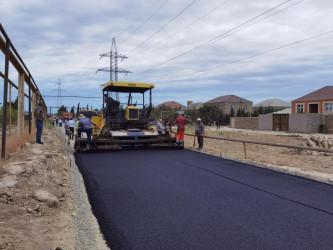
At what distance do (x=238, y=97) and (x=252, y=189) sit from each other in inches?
3023

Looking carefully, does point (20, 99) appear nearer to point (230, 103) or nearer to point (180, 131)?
point (180, 131)

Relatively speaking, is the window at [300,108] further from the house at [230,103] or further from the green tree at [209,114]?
the house at [230,103]

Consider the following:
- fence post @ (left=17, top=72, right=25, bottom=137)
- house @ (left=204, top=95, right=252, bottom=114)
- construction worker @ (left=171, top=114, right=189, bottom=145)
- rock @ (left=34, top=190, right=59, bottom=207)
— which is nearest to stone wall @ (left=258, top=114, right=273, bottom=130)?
house @ (left=204, top=95, right=252, bottom=114)

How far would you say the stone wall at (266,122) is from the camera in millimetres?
44781

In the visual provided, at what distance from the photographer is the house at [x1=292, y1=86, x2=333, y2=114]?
1815 inches

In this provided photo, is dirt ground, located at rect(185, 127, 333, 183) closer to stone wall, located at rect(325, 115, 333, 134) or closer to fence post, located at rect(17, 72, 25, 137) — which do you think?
fence post, located at rect(17, 72, 25, 137)

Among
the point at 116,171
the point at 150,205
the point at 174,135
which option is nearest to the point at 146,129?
the point at 174,135

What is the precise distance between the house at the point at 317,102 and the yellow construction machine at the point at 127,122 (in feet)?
120

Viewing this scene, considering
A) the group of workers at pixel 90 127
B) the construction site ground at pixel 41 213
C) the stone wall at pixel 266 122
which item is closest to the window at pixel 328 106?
the stone wall at pixel 266 122

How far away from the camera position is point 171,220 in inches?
191

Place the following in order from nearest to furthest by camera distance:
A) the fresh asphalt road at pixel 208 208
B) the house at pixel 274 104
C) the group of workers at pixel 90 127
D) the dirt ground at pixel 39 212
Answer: the dirt ground at pixel 39 212, the fresh asphalt road at pixel 208 208, the group of workers at pixel 90 127, the house at pixel 274 104

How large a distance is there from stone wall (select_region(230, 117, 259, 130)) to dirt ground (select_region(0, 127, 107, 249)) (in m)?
43.3

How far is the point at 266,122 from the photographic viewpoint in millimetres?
45594

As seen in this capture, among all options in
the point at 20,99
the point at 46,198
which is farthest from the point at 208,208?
the point at 20,99
